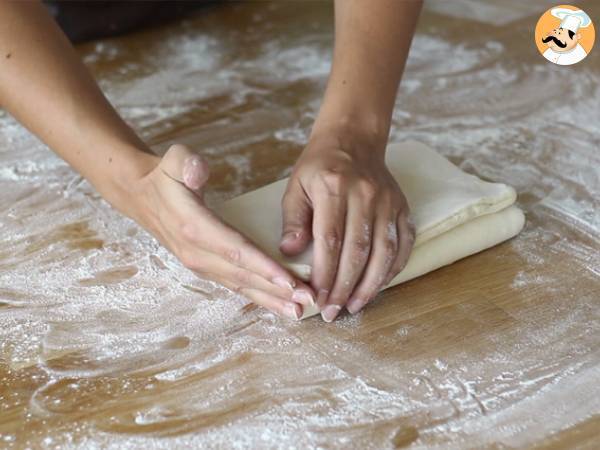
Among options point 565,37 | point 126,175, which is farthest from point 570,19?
point 126,175

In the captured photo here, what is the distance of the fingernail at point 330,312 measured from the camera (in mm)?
979

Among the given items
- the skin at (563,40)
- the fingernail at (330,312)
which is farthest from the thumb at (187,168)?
the skin at (563,40)

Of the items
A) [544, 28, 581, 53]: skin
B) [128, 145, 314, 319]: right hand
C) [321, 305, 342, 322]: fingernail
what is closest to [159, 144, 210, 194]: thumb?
[128, 145, 314, 319]: right hand

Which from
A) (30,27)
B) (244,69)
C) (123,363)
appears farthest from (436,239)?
(244,69)

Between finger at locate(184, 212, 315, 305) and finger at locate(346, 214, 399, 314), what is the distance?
7cm

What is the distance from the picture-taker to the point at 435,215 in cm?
107

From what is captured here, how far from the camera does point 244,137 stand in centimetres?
146

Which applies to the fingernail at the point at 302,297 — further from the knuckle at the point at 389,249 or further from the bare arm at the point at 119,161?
the knuckle at the point at 389,249

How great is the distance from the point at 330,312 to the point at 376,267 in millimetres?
77

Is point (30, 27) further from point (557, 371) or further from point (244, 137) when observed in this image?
point (557, 371)

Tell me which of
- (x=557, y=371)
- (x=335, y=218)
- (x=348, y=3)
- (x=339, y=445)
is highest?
(x=348, y=3)

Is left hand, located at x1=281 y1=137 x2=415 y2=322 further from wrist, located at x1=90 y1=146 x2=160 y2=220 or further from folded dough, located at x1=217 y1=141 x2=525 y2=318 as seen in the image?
wrist, located at x1=90 y1=146 x2=160 y2=220

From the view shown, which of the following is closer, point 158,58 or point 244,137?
point 244,137

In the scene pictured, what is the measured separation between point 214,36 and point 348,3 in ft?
2.48
